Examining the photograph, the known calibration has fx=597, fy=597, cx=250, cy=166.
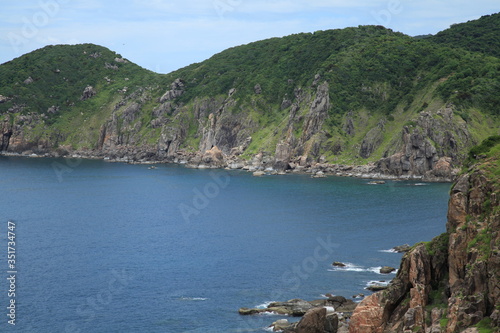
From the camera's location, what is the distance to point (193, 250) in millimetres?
120312

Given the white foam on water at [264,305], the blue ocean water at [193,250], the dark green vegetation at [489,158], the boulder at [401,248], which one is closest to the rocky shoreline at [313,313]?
the white foam on water at [264,305]

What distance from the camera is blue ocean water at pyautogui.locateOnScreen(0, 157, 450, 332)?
275ft

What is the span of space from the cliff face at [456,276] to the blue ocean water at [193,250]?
20591 mm

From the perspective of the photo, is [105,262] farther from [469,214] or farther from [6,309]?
[469,214]

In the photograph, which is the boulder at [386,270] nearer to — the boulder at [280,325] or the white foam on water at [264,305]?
the white foam on water at [264,305]

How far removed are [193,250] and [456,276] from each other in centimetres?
6881

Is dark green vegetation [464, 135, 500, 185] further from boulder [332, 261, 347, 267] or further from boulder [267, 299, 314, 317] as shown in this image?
boulder [332, 261, 347, 267]

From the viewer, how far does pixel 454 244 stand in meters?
60.7

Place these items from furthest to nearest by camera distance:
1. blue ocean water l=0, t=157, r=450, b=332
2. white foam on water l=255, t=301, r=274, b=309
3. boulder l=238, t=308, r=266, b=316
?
white foam on water l=255, t=301, r=274, b=309 → blue ocean water l=0, t=157, r=450, b=332 → boulder l=238, t=308, r=266, b=316

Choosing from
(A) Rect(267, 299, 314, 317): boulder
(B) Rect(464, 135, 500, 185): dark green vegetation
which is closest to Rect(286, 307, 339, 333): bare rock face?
(A) Rect(267, 299, 314, 317): boulder

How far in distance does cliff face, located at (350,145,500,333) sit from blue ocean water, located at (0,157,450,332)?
2059 cm

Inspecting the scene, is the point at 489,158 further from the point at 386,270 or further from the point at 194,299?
the point at 194,299

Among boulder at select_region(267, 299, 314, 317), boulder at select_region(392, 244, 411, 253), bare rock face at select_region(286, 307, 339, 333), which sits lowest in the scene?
boulder at select_region(267, 299, 314, 317)

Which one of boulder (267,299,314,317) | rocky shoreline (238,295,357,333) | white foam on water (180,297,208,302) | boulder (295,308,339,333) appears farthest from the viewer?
white foam on water (180,297,208,302)
